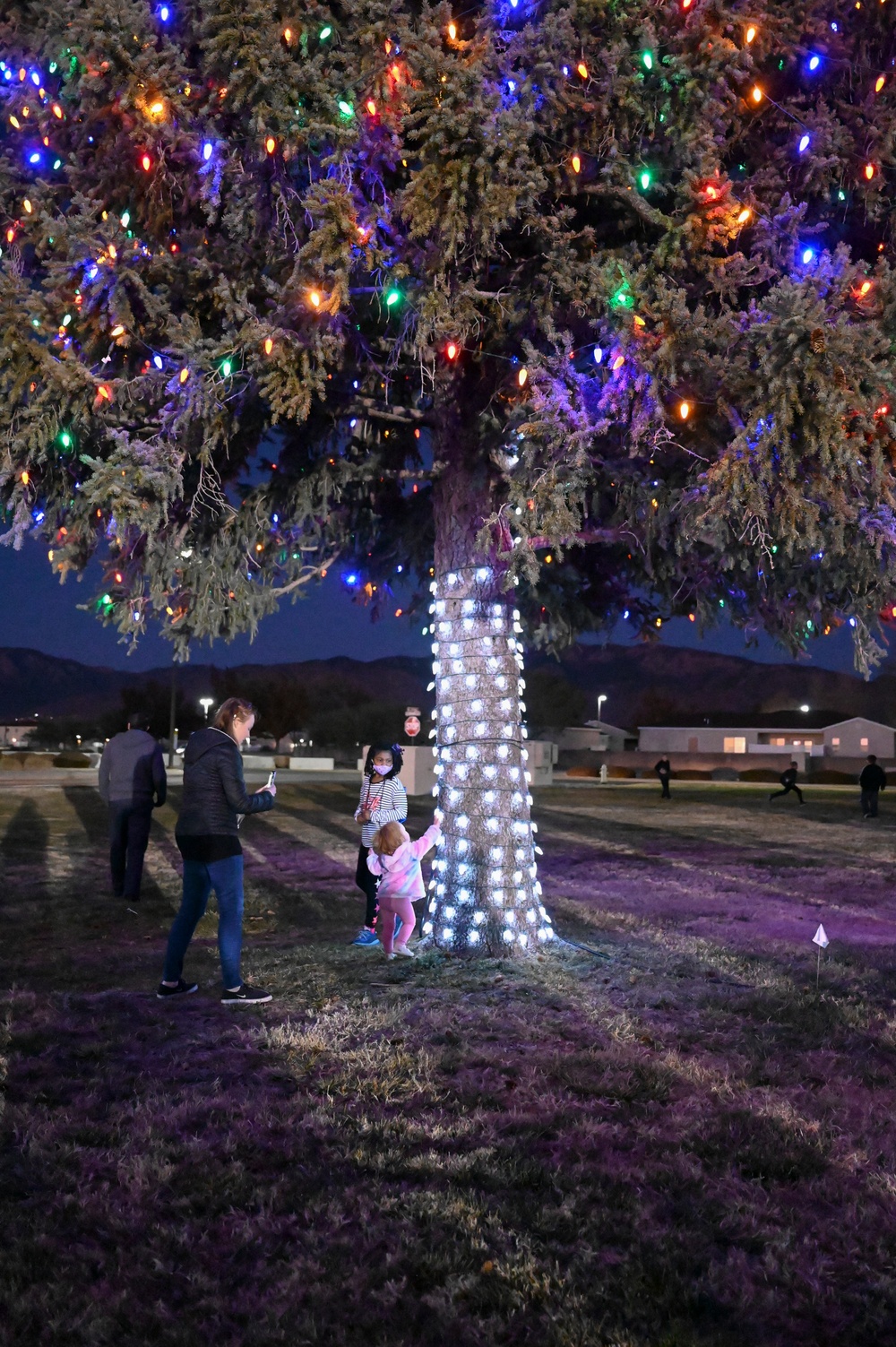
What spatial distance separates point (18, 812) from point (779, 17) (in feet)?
68.7

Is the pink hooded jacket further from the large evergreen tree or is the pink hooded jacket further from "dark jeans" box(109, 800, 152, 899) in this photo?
"dark jeans" box(109, 800, 152, 899)

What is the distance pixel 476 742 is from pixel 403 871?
4.14ft

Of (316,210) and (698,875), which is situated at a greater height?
(316,210)

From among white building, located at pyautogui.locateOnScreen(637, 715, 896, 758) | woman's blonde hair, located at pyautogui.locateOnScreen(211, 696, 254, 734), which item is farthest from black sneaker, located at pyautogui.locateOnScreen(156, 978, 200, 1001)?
white building, located at pyautogui.locateOnScreen(637, 715, 896, 758)

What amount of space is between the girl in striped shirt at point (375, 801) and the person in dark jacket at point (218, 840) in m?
2.03

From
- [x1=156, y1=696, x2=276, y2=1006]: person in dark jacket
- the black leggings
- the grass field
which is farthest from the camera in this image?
the black leggings

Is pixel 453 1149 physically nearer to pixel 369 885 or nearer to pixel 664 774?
pixel 369 885

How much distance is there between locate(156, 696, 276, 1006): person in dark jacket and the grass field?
0.34 m

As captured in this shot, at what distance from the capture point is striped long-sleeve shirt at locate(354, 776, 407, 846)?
8430 mm

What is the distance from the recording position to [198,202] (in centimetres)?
773

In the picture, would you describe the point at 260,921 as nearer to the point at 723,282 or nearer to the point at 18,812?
the point at 723,282

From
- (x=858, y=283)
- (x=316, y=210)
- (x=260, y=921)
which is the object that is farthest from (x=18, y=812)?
(x=858, y=283)

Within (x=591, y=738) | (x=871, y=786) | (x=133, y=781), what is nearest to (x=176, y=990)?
A: (x=133, y=781)

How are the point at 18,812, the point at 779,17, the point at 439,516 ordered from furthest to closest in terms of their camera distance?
the point at 18,812
the point at 439,516
the point at 779,17
